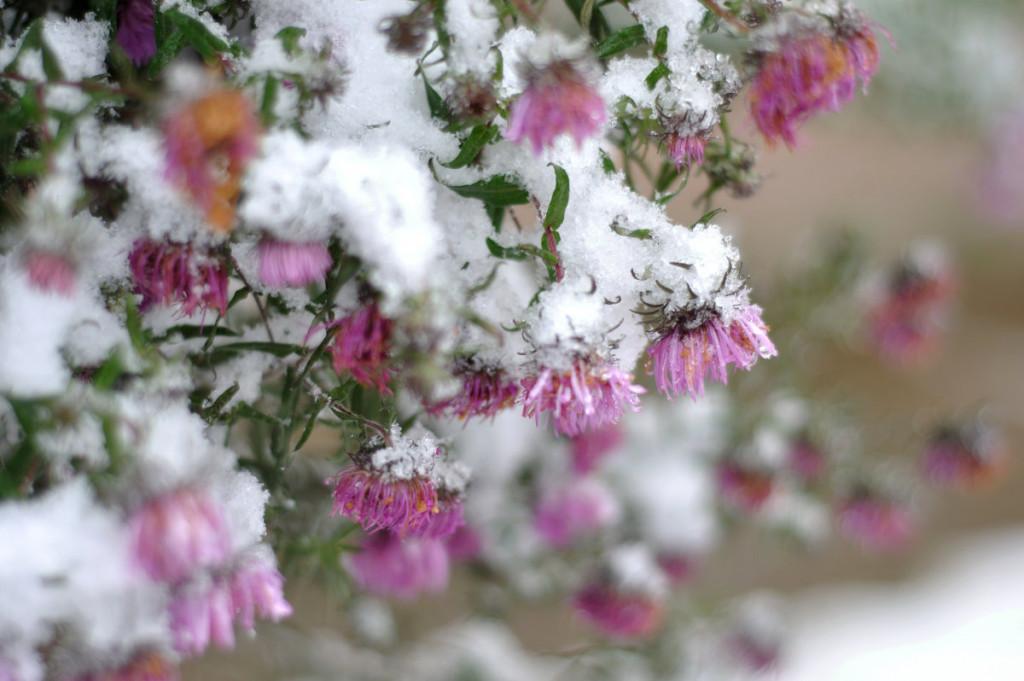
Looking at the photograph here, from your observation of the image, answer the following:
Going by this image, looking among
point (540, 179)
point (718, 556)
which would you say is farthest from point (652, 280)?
point (718, 556)

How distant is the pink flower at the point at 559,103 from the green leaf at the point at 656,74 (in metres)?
0.11

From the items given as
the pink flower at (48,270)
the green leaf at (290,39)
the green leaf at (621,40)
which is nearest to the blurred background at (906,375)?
the green leaf at (621,40)

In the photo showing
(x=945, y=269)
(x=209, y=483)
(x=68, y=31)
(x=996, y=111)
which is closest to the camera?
(x=209, y=483)

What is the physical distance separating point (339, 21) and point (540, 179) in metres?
0.16

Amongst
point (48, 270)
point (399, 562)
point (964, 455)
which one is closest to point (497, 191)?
point (48, 270)

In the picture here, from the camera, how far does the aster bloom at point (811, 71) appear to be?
487 mm

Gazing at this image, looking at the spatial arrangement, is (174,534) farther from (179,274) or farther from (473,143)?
(473,143)

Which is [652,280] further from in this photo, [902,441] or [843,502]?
[902,441]

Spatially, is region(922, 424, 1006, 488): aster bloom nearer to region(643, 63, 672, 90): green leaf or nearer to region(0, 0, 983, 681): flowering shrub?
region(0, 0, 983, 681): flowering shrub

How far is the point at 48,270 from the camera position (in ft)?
1.40

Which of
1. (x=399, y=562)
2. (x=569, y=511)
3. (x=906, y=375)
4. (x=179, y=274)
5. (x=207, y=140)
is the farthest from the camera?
(x=906, y=375)

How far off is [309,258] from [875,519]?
104cm

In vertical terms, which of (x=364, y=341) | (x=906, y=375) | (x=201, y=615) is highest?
(x=906, y=375)

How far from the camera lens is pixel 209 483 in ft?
1.30
